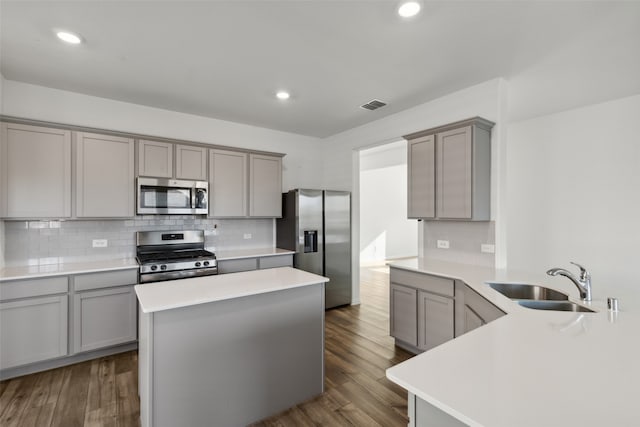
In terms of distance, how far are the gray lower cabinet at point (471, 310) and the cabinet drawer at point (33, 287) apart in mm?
3668

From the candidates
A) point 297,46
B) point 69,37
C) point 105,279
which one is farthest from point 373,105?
point 105,279

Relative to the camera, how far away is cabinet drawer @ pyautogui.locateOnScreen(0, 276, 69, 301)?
2572 millimetres

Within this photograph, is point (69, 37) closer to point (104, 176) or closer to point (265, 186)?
point (104, 176)

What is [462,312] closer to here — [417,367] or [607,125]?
[417,367]

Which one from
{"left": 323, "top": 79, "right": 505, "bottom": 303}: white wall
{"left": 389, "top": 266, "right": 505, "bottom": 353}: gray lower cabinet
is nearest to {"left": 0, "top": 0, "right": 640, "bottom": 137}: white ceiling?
{"left": 323, "top": 79, "right": 505, "bottom": 303}: white wall

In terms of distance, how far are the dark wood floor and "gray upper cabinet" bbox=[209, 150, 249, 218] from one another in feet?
6.36

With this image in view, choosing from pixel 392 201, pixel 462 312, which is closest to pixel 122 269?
pixel 462 312

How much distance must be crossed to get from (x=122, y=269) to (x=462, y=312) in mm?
3366

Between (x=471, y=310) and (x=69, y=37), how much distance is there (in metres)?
3.84

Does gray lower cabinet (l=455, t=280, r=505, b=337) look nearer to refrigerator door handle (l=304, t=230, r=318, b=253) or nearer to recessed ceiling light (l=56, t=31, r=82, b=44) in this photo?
refrigerator door handle (l=304, t=230, r=318, b=253)

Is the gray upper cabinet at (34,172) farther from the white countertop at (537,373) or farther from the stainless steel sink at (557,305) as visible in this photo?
the stainless steel sink at (557,305)

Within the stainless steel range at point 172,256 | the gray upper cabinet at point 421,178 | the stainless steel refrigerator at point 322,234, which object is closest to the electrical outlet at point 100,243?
the stainless steel range at point 172,256

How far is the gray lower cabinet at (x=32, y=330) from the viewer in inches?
101

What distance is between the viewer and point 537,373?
1.01 metres
